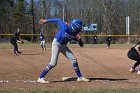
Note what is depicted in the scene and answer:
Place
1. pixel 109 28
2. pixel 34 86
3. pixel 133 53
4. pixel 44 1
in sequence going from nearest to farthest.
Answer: pixel 34 86 < pixel 133 53 < pixel 109 28 < pixel 44 1

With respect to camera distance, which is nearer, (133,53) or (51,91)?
(51,91)

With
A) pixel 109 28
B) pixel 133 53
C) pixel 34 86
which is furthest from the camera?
pixel 109 28

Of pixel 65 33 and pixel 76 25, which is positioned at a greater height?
pixel 76 25

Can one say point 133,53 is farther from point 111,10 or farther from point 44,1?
point 44,1

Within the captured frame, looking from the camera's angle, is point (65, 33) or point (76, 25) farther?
point (65, 33)

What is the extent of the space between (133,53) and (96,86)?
11.6 ft

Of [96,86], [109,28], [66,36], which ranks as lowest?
[109,28]

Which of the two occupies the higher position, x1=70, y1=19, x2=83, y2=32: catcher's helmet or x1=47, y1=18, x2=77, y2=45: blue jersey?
x1=70, y1=19, x2=83, y2=32: catcher's helmet

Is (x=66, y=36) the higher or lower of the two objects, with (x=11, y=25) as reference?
higher

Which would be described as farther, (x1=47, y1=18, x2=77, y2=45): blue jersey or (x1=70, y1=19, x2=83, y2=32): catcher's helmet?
(x1=47, y1=18, x2=77, y2=45): blue jersey

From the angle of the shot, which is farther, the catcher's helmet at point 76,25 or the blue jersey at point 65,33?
the blue jersey at point 65,33

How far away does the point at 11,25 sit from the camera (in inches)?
2931

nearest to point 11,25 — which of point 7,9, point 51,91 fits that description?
point 7,9

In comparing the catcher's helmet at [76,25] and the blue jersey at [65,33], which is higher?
the catcher's helmet at [76,25]
